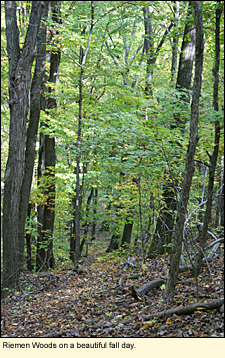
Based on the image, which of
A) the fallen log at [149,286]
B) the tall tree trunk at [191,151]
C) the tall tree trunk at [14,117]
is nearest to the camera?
the tall tree trunk at [191,151]

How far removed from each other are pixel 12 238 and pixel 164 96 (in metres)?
5.15

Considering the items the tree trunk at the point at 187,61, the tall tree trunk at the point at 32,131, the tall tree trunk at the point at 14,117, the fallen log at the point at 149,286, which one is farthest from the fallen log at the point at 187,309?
the tree trunk at the point at 187,61

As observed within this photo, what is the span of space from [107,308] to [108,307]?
0.07m

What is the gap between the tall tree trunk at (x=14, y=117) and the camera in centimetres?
717

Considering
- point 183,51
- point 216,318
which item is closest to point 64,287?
point 216,318

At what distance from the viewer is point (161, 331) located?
12.8ft

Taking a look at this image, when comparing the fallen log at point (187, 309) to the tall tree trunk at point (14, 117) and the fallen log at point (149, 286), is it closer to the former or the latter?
the fallen log at point (149, 286)

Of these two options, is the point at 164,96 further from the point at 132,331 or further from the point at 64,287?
the point at 64,287

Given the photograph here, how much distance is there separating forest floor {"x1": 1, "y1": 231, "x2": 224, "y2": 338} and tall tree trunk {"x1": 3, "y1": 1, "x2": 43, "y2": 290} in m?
1.06

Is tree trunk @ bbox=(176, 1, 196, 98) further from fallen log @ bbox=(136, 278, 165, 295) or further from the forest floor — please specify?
fallen log @ bbox=(136, 278, 165, 295)

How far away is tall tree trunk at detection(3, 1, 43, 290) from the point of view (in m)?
7.17

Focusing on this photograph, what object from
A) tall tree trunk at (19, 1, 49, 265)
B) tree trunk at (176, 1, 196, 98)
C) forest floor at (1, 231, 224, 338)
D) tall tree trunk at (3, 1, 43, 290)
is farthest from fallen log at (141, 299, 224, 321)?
tree trunk at (176, 1, 196, 98)

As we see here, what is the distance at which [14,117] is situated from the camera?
7.21m

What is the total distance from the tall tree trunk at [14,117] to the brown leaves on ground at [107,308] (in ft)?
3.50
